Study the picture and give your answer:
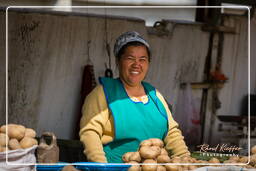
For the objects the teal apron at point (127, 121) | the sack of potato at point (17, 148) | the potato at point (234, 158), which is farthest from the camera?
the potato at point (234, 158)

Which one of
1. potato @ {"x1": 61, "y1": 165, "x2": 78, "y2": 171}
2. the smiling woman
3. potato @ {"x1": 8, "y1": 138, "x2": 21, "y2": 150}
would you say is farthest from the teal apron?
potato @ {"x1": 8, "y1": 138, "x2": 21, "y2": 150}

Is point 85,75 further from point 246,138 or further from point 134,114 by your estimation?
point 246,138

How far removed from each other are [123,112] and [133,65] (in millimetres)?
Answer: 356

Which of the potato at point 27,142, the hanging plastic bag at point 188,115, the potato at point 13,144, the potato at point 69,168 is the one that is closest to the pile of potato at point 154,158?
the hanging plastic bag at point 188,115

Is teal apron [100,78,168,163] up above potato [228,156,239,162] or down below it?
above

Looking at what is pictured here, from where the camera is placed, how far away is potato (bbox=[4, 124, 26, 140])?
440 centimetres

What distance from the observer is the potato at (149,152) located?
4.38 meters

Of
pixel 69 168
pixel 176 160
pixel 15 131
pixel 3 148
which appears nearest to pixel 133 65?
pixel 176 160

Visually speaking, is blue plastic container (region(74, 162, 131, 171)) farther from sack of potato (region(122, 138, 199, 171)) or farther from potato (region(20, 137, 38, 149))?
potato (region(20, 137, 38, 149))

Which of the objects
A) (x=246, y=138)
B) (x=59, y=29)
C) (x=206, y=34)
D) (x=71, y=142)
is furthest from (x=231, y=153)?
(x=59, y=29)

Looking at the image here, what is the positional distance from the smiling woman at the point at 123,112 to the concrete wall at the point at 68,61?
9 centimetres

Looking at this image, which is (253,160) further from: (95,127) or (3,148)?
(3,148)

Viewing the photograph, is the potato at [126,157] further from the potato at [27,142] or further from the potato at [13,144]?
the potato at [13,144]

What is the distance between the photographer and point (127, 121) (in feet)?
14.6
